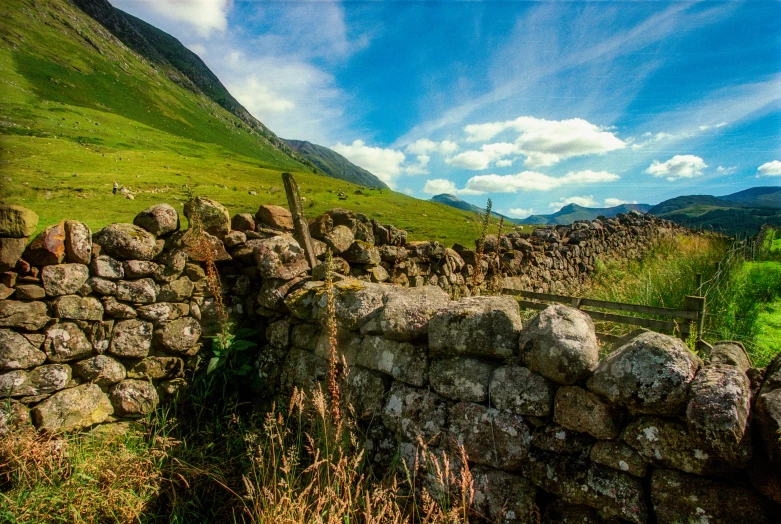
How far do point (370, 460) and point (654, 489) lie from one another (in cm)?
213

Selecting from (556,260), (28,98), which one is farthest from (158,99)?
(556,260)

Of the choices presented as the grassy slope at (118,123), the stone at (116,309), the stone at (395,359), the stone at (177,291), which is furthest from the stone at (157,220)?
the grassy slope at (118,123)

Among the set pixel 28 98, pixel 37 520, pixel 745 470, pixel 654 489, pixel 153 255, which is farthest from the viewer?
pixel 28 98

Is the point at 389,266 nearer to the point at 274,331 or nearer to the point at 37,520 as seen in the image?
the point at 274,331

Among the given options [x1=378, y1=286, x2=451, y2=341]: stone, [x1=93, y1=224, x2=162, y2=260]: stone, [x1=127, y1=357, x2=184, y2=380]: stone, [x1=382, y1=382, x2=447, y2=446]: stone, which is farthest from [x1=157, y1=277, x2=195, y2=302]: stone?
[x1=382, y1=382, x2=447, y2=446]: stone

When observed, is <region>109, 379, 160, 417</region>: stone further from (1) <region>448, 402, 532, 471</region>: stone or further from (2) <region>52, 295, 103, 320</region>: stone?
(1) <region>448, 402, 532, 471</region>: stone

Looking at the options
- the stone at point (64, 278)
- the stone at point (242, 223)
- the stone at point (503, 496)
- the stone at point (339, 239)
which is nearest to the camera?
the stone at point (503, 496)

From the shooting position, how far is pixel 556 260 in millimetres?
12133

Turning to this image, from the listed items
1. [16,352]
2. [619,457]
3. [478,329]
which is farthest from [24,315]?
[619,457]

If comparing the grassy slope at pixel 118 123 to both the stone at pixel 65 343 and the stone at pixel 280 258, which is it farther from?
the stone at pixel 280 258

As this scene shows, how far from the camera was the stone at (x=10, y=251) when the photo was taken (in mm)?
3408

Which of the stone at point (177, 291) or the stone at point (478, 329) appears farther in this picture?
the stone at point (177, 291)

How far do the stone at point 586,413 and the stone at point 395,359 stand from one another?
44.9 inches

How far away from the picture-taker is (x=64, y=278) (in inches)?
147
